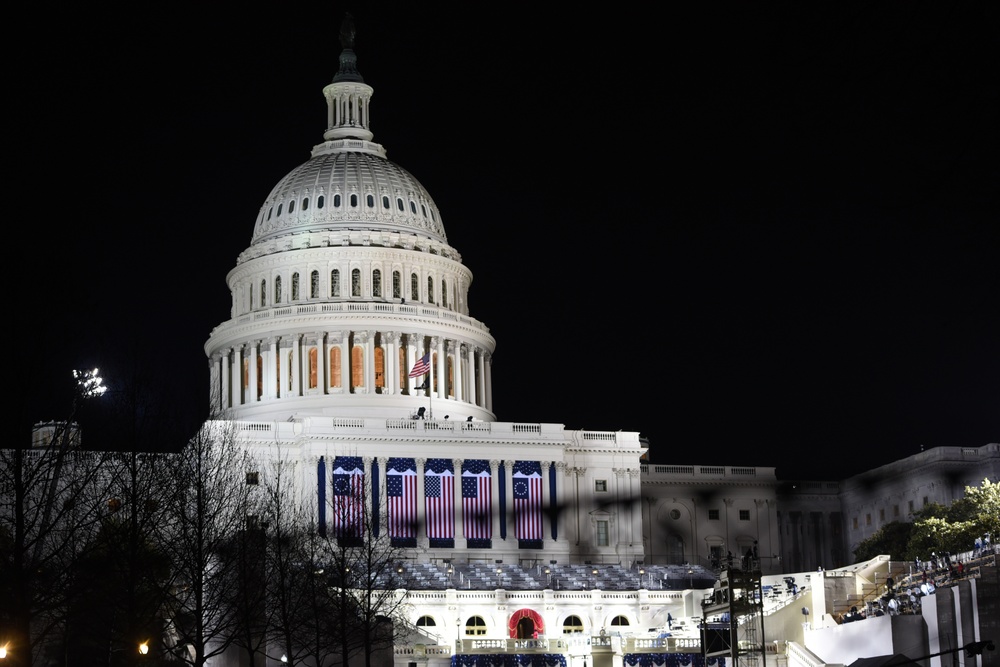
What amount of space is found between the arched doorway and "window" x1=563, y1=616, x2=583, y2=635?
1.91 m

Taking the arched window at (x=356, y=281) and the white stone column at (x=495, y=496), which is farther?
the arched window at (x=356, y=281)

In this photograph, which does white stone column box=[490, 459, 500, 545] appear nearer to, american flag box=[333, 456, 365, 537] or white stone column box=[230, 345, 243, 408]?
american flag box=[333, 456, 365, 537]

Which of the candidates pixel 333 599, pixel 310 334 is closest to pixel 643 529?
pixel 310 334

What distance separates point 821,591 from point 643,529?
66.5 m

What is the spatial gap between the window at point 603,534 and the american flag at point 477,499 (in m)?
10.8

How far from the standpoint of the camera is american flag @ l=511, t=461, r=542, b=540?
162 metres

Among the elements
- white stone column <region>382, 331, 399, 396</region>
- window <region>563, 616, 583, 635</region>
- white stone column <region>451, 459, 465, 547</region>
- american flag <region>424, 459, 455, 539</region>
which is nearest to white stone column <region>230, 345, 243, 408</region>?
white stone column <region>382, 331, 399, 396</region>

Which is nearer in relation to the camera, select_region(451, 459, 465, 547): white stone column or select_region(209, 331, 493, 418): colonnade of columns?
select_region(451, 459, 465, 547): white stone column

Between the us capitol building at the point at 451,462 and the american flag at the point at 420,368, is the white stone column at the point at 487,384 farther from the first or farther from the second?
the american flag at the point at 420,368

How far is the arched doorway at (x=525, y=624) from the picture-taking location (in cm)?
13375

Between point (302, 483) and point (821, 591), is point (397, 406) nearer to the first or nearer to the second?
point (302, 483)

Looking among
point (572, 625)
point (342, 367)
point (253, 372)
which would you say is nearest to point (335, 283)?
point (342, 367)

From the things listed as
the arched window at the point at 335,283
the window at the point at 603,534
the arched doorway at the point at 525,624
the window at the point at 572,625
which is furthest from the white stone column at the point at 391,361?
the arched doorway at the point at 525,624

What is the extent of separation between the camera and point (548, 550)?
16275 centimetres
